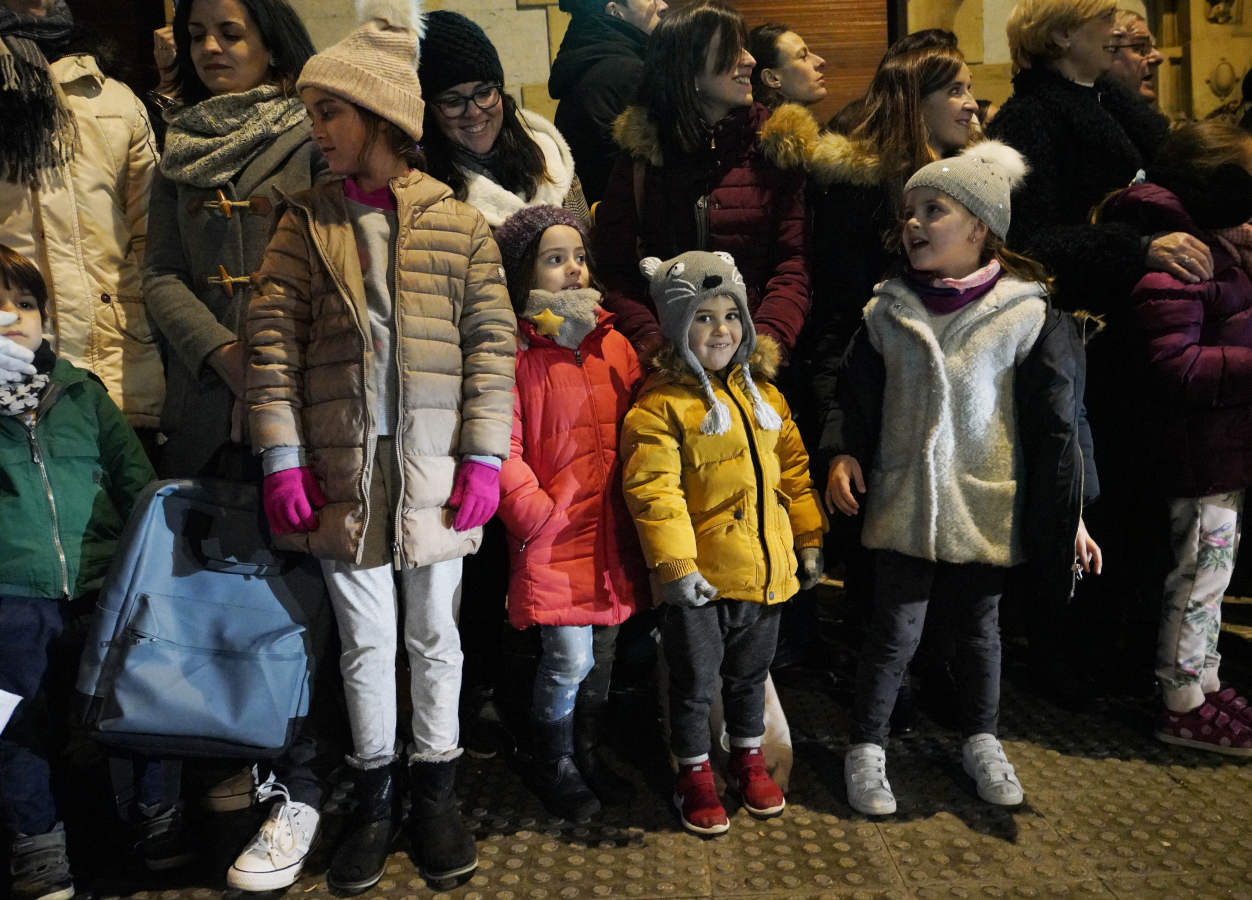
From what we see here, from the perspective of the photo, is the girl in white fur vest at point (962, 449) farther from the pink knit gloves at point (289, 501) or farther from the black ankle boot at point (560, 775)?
the pink knit gloves at point (289, 501)

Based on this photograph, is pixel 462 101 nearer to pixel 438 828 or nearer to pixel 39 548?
pixel 39 548

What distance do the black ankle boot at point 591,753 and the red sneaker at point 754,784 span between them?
1.00 ft

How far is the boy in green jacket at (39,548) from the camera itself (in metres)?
2.42

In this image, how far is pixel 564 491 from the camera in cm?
269

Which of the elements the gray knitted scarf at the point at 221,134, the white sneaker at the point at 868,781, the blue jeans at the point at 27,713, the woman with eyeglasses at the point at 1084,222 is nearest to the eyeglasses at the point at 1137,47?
the woman with eyeglasses at the point at 1084,222

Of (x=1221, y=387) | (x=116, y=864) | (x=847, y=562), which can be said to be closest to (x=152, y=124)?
(x=116, y=864)

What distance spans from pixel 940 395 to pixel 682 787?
1.28 m

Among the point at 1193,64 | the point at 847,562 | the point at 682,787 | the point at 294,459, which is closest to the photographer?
the point at 294,459

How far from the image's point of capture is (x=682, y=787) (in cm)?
268

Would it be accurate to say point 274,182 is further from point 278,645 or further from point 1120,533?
point 1120,533

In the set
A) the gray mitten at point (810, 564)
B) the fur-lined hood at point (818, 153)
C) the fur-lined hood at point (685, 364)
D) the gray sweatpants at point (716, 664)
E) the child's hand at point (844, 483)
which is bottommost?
the gray sweatpants at point (716, 664)

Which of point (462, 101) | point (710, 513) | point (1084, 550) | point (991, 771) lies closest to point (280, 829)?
point (710, 513)

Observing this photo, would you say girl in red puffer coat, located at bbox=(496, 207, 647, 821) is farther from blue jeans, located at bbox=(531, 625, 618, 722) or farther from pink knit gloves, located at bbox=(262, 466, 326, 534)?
pink knit gloves, located at bbox=(262, 466, 326, 534)

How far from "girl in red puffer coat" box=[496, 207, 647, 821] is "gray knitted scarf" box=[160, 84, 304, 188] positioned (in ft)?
2.27
